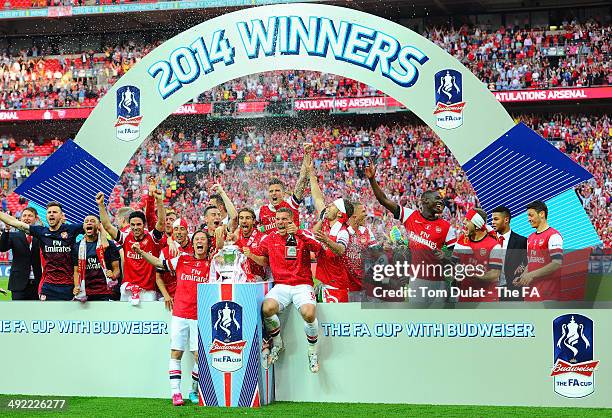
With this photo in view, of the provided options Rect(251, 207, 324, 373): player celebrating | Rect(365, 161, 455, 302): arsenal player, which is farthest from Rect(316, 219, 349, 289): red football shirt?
Rect(365, 161, 455, 302): arsenal player

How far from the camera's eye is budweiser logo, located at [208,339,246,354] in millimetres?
7668

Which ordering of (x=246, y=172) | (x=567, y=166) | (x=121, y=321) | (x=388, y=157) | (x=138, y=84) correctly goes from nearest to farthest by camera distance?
(x=121, y=321) < (x=567, y=166) < (x=138, y=84) < (x=388, y=157) < (x=246, y=172)

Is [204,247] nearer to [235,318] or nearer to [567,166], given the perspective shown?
[235,318]

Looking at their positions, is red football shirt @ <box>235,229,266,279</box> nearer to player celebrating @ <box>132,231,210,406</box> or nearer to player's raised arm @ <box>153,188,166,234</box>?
player celebrating @ <box>132,231,210,406</box>

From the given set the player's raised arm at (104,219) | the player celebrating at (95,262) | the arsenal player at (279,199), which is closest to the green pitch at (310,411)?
the player celebrating at (95,262)

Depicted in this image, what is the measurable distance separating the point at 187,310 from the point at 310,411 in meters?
1.40

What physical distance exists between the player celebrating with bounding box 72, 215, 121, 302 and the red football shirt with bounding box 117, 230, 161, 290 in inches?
6.3

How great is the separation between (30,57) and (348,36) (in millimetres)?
28256

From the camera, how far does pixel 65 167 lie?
10656 millimetres

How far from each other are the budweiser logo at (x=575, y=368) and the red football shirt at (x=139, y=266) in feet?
12.6

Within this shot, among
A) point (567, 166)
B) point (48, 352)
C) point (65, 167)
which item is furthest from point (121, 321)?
point (567, 166)

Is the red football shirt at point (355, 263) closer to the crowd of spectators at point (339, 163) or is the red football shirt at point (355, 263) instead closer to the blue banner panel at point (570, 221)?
the blue banner panel at point (570, 221)

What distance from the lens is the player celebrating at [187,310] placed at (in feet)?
26.2

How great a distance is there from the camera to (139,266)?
29.5 feet
